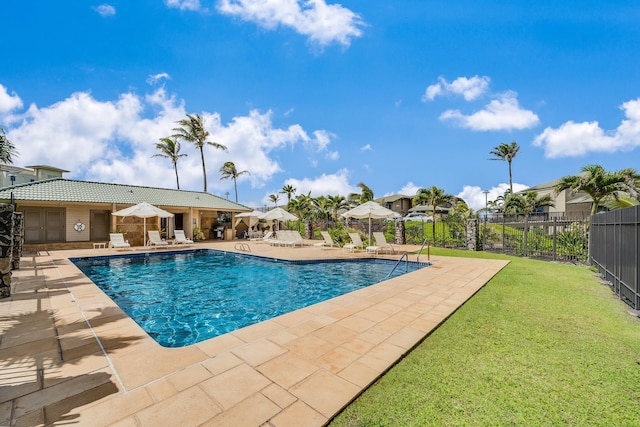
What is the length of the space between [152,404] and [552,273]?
1101cm

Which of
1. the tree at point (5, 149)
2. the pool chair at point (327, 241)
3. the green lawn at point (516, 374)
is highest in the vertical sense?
the tree at point (5, 149)

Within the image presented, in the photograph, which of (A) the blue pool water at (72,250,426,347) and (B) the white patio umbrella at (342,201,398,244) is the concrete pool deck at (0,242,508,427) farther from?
(B) the white patio umbrella at (342,201,398,244)

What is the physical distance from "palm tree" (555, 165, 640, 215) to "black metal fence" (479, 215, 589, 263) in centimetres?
108

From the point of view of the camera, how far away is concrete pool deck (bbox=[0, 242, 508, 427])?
232cm

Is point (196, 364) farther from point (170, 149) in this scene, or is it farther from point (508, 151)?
point (508, 151)

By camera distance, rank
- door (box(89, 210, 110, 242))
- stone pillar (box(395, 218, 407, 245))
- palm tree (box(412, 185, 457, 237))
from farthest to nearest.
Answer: stone pillar (box(395, 218, 407, 245)) < door (box(89, 210, 110, 242)) < palm tree (box(412, 185, 457, 237))

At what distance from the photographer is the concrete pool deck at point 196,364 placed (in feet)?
7.62

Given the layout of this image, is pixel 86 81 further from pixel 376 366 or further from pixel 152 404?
pixel 376 366

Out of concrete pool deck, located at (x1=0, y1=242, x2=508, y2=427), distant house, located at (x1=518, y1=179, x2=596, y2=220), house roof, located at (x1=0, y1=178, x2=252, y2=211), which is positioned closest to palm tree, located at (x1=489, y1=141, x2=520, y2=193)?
distant house, located at (x1=518, y1=179, x2=596, y2=220)

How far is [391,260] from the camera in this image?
40.0ft

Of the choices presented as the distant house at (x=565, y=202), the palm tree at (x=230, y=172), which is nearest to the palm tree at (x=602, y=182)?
the distant house at (x=565, y=202)

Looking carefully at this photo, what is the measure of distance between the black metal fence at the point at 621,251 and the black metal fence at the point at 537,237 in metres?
2.91

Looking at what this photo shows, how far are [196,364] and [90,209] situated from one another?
19.7 meters

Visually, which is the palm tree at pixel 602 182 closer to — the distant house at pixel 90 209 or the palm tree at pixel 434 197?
the palm tree at pixel 434 197
